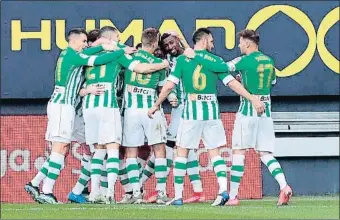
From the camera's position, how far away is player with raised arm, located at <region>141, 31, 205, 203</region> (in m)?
12.9

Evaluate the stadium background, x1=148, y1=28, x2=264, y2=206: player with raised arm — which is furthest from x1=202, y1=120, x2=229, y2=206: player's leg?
the stadium background

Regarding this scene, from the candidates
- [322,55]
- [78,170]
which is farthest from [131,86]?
[322,55]

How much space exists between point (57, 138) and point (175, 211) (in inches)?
78.8

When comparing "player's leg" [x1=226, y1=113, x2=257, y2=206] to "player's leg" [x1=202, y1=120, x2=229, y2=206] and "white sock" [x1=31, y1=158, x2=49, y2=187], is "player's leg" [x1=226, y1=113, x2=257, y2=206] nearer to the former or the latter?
"player's leg" [x1=202, y1=120, x2=229, y2=206]

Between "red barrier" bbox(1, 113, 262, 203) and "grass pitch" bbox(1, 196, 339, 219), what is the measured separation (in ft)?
5.78

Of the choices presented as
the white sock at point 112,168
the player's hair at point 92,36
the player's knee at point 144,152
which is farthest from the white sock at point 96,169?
the player's hair at point 92,36

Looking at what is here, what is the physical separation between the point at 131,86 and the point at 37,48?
210cm

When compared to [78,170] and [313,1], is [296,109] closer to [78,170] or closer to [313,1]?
[313,1]

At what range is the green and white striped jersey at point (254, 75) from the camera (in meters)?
12.2

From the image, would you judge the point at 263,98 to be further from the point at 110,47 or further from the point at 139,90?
the point at 110,47

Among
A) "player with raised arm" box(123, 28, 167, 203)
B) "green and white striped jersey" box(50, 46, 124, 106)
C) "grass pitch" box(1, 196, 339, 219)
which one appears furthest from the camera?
"player with raised arm" box(123, 28, 167, 203)

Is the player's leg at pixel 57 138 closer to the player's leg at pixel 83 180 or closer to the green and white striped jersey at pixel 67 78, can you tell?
the green and white striped jersey at pixel 67 78

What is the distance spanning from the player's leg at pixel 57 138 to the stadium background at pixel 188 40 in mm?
1621

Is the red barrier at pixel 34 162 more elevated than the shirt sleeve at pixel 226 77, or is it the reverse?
the shirt sleeve at pixel 226 77
